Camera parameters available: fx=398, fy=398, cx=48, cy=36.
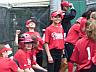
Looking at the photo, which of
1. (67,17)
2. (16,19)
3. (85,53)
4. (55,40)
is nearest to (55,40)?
(55,40)

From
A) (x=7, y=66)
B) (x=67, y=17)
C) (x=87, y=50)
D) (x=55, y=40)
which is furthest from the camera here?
(x=67, y=17)

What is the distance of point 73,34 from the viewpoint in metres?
8.74

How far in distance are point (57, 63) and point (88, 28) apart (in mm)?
3416

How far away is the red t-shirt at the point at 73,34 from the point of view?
8641mm

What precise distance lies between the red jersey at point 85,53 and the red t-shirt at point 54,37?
2695 mm

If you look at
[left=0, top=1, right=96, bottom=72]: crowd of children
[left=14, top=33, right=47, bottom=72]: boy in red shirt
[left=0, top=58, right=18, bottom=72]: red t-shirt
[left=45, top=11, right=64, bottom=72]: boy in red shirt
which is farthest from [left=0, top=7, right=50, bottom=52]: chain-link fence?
[left=0, top=58, right=18, bottom=72]: red t-shirt

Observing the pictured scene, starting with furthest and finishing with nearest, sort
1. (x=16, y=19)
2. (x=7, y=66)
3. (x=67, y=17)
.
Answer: (x=16, y=19) → (x=67, y=17) → (x=7, y=66)

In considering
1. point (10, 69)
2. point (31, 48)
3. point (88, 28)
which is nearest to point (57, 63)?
point (31, 48)

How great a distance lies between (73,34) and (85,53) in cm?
327

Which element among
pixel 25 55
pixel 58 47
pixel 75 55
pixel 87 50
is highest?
pixel 87 50

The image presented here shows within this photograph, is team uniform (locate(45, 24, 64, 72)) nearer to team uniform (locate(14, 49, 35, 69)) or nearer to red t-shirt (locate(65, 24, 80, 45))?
red t-shirt (locate(65, 24, 80, 45))

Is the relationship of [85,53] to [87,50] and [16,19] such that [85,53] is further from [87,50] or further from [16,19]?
[16,19]

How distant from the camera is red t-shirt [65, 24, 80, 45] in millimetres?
8641

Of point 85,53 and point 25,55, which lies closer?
point 85,53
